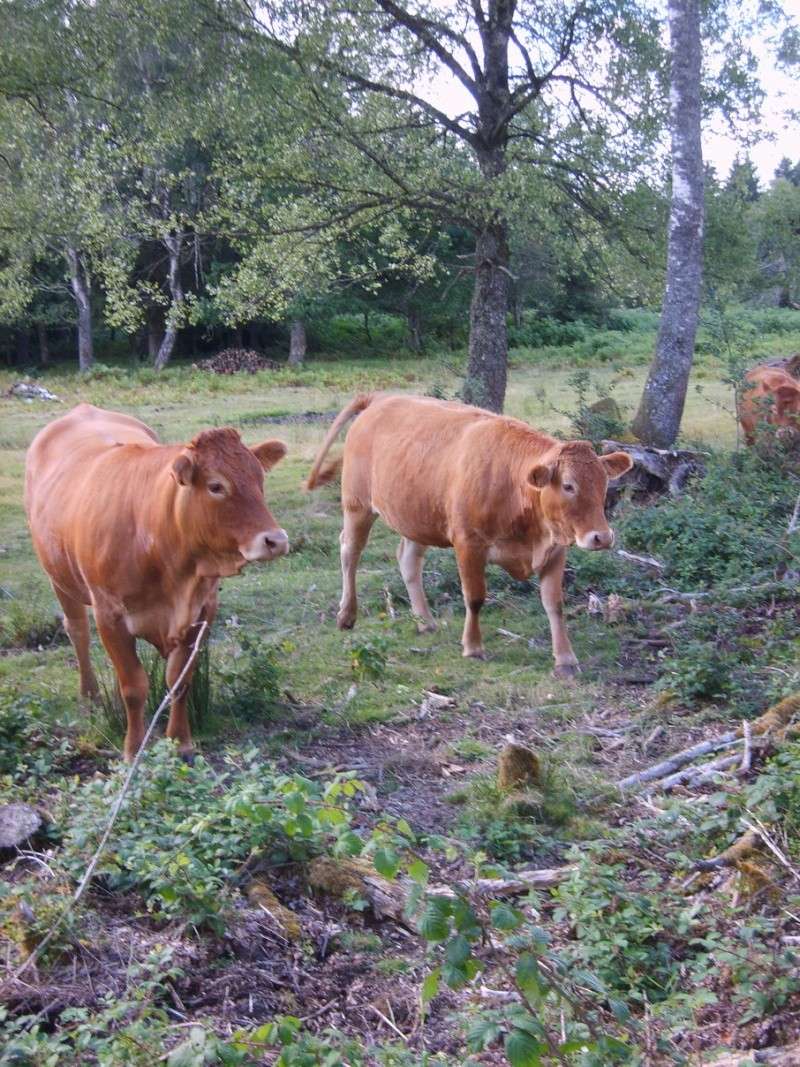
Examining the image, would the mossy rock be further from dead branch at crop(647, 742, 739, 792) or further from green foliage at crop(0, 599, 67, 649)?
green foliage at crop(0, 599, 67, 649)

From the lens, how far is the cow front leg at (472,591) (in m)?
8.35

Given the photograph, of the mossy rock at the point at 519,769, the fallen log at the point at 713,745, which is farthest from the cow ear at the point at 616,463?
the mossy rock at the point at 519,769

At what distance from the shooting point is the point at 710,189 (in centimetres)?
1477

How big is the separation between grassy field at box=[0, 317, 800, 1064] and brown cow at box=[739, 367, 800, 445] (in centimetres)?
118

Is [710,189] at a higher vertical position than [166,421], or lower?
higher

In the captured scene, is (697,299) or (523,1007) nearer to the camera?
(523,1007)

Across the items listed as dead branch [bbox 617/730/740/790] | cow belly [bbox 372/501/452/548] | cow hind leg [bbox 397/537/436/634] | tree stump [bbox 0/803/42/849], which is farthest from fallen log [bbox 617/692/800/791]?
cow hind leg [bbox 397/537/436/634]

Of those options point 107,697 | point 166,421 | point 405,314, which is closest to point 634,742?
point 107,697

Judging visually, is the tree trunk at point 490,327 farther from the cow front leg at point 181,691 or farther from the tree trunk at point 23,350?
the tree trunk at point 23,350

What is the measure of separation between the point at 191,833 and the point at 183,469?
2.02m

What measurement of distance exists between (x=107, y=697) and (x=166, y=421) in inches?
657

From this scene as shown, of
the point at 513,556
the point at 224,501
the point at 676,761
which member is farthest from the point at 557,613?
the point at 224,501

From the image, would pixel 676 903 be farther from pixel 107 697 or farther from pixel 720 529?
pixel 720 529

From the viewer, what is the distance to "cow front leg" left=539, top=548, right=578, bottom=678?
7855 millimetres
